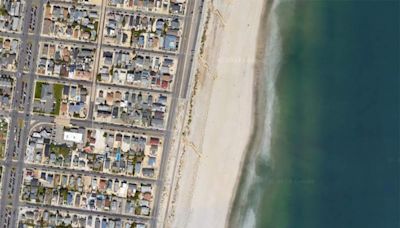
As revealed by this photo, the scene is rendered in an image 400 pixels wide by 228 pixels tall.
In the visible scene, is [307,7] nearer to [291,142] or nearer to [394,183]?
[291,142]

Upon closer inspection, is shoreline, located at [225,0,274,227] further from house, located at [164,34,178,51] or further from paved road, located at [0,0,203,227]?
house, located at [164,34,178,51]

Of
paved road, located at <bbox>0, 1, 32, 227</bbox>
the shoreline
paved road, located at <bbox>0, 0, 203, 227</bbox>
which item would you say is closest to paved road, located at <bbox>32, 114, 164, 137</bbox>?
paved road, located at <bbox>0, 0, 203, 227</bbox>

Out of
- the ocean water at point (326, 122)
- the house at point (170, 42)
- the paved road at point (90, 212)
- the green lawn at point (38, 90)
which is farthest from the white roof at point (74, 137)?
the ocean water at point (326, 122)

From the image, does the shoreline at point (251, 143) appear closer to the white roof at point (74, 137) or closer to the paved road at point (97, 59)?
the paved road at point (97, 59)

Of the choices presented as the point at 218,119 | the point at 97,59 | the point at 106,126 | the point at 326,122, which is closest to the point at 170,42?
the point at 97,59

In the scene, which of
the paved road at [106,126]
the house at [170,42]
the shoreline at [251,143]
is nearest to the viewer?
the house at [170,42]
